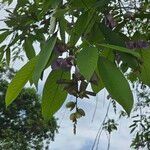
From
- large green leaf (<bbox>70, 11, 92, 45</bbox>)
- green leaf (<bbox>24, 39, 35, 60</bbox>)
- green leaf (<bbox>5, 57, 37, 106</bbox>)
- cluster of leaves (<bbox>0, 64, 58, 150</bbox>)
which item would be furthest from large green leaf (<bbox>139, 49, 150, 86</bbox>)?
cluster of leaves (<bbox>0, 64, 58, 150</bbox>)

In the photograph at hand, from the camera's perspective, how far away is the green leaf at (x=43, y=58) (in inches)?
41.5

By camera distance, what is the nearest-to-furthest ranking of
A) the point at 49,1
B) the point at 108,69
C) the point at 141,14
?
the point at 108,69 → the point at 49,1 → the point at 141,14

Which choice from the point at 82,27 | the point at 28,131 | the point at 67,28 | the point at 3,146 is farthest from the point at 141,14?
the point at 28,131

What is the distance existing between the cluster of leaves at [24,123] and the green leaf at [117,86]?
21791mm

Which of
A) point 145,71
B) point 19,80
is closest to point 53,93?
point 19,80

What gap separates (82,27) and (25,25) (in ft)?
2.22

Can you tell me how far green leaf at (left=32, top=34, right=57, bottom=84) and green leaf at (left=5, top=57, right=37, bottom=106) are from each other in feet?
0.23

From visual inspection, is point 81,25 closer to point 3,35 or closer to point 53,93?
point 53,93

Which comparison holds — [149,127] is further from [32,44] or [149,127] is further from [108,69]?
[108,69]

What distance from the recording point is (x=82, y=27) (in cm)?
133

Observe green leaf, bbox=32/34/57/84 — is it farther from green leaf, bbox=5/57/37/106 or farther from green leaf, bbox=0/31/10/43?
green leaf, bbox=0/31/10/43

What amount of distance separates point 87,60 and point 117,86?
79mm

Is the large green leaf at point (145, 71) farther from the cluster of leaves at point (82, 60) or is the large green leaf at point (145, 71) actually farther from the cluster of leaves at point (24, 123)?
the cluster of leaves at point (24, 123)

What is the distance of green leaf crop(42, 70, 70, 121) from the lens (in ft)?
4.19
